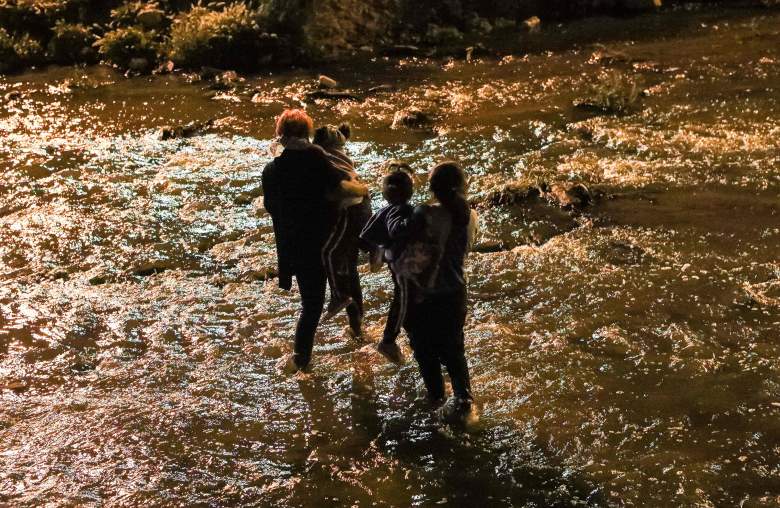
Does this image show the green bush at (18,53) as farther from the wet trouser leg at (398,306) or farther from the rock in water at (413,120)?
the wet trouser leg at (398,306)

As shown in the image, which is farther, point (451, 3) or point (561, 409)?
point (451, 3)

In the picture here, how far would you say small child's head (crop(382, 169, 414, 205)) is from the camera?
540cm

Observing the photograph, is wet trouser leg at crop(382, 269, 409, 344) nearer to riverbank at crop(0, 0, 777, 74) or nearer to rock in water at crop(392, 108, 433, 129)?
rock in water at crop(392, 108, 433, 129)

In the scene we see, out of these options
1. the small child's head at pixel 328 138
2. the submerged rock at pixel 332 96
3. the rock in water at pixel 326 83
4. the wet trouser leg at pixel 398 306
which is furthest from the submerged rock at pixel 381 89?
the wet trouser leg at pixel 398 306

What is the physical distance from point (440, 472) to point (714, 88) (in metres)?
10.5

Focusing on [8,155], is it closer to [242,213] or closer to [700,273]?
[242,213]

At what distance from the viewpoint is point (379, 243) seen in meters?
5.48

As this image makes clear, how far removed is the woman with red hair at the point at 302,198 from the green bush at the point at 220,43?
12758mm

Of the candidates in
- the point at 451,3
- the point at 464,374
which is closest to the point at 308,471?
the point at 464,374

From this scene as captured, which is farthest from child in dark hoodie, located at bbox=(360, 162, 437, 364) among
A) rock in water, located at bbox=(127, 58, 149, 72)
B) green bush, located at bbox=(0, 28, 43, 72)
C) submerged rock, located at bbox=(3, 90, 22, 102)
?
green bush, located at bbox=(0, 28, 43, 72)

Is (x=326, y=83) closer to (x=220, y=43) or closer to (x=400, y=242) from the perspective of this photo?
(x=220, y=43)

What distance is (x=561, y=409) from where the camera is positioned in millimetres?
5895

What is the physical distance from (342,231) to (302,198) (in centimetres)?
43

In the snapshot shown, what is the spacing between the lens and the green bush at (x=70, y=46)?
63.9ft
